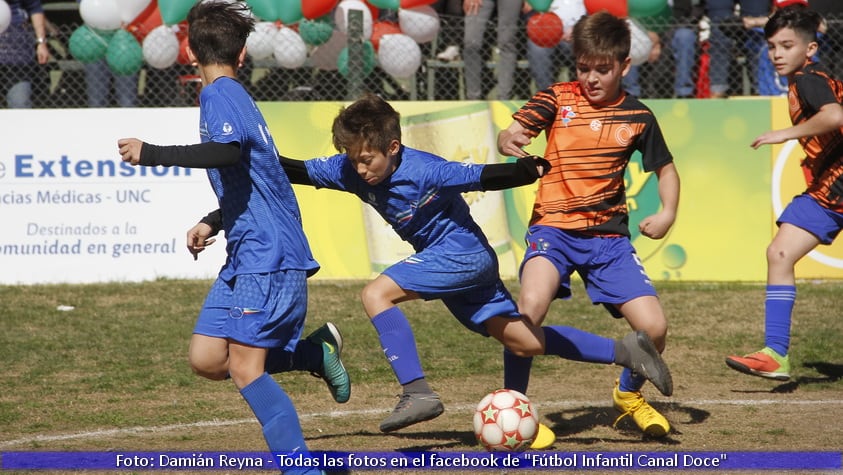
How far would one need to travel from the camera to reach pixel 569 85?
20.0ft

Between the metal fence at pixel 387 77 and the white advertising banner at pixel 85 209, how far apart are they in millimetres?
910

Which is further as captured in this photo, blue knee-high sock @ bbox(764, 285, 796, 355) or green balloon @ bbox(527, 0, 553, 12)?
green balloon @ bbox(527, 0, 553, 12)

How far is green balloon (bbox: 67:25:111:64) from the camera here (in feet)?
36.0

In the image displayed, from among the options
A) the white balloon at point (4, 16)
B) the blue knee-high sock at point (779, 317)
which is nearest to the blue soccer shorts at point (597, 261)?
the blue knee-high sock at point (779, 317)

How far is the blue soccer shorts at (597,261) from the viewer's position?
18.8 ft

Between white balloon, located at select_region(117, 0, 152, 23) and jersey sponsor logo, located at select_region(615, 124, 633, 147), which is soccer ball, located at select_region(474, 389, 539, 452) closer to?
A: jersey sponsor logo, located at select_region(615, 124, 633, 147)

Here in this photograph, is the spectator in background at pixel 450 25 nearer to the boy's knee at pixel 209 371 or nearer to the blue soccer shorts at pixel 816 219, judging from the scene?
the blue soccer shorts at pixel 816 219

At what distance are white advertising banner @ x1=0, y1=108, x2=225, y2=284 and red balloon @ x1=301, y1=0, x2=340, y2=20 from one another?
165 centimetres

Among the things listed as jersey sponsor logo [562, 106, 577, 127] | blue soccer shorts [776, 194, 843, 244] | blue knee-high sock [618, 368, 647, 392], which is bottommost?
blue knee-high sock [618, 368, 647, 392]

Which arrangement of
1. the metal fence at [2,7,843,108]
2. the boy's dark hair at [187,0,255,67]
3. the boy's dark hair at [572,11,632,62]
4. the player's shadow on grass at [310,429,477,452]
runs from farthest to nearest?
the metal fence at [2,7,843,108]
the boy's dark hair at [572,11,632,62]
the player's shadow on grass at [310,429,477,452]
the boy's dark hair at [187,0,255,67]

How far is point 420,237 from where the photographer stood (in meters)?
5.35

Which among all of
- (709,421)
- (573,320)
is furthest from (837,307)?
(709,421)

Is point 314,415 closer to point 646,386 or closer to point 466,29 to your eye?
point 646,386

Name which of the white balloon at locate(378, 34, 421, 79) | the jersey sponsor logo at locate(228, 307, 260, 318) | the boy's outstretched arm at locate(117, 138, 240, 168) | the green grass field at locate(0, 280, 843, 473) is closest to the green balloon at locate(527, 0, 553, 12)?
the white balloon at locate(378, 34, 421, 79)
